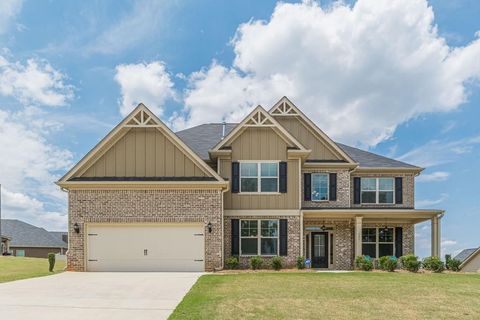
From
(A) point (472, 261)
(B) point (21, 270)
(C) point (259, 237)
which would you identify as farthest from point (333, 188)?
(B) point (21, 270)

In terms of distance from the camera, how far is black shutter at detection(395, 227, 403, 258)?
23359 millimetres

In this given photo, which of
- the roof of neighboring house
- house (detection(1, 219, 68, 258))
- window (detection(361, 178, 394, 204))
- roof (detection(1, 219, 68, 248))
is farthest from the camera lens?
roof (detection(1, 219, 68, 248))

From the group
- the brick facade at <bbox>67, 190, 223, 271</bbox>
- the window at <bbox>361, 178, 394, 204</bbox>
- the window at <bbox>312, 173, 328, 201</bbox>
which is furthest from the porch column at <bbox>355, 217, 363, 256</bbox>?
the brick facade at <bbox>67, 190, 223, 271</bbox>

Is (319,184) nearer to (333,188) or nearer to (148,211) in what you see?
(333,188)

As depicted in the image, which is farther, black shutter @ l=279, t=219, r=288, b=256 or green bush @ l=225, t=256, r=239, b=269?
black shutter @ l=279, t=219, r=288, b=256

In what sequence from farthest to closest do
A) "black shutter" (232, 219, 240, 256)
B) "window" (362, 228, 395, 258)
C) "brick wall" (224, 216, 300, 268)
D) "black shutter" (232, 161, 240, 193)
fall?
"window" (362, 228, 395, 258), "black shutter" (232, 161, 240, 193), "black shutter" (232, 219, 240, 256), "brick wall" (224, 216, 300, 268)

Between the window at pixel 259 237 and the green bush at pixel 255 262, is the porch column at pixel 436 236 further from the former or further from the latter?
the green bush at pixel 255 262

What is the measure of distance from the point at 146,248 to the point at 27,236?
3702cm

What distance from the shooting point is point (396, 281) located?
48.5ft

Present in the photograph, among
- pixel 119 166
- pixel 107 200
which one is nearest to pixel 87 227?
pixel 107 200

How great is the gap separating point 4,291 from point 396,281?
11583 mm

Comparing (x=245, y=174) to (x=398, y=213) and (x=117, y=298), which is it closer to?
(x=398, y=213)

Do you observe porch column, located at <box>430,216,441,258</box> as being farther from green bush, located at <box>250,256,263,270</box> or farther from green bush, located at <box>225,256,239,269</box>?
green bush, located at <box>225,256,239,269</box>

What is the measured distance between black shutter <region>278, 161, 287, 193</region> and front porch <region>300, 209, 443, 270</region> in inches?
54.6
